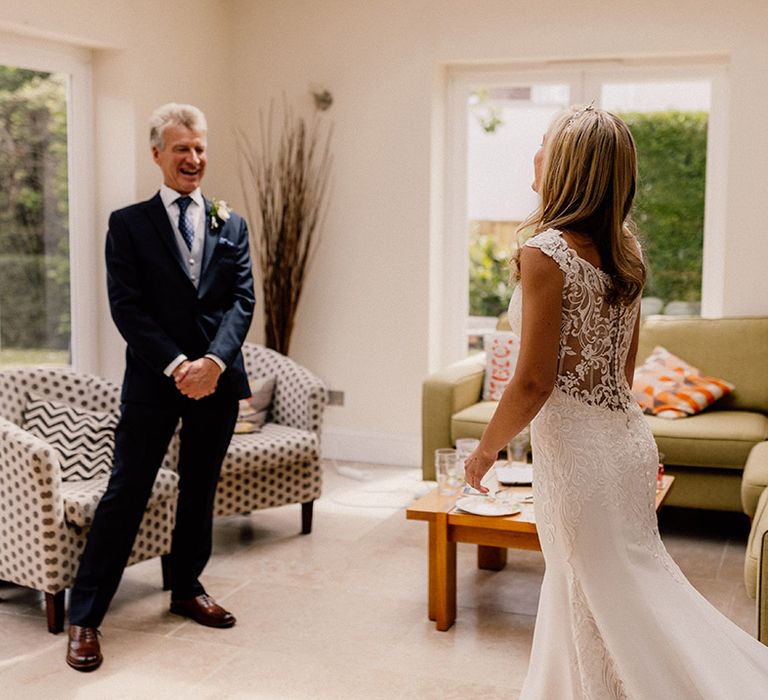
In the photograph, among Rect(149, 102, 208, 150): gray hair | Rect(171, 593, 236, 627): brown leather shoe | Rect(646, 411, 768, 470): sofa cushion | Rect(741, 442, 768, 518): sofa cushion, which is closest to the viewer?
Rect(149, 102, 208, 150): gray hair

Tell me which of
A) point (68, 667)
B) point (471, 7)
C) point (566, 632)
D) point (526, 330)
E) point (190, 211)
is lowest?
point (68, 667)

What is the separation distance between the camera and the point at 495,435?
2.31m

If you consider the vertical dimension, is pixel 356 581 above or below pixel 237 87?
below

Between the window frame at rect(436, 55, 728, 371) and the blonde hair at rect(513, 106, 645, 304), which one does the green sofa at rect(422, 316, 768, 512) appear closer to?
the window frame at rect(436, 55, 728, 371)

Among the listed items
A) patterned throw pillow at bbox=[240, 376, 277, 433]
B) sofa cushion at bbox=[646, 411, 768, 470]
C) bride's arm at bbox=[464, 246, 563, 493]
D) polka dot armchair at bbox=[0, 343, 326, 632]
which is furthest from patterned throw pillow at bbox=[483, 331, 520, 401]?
bride's arm at bbox=[464, 246, 563, 493]

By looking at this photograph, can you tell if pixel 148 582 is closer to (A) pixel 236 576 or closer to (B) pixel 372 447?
(A) pixel 236 576

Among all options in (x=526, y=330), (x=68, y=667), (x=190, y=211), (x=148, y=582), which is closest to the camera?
(x=526, y=330)

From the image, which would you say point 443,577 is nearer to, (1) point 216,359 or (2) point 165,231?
(1) point 216,359

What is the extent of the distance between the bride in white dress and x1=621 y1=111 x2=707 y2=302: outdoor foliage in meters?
3.34

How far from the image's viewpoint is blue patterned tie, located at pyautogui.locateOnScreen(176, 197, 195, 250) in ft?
11.5

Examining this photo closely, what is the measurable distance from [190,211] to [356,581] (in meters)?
1.50

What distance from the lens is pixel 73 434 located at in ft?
12.9

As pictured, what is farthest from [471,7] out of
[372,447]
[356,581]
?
[356,581]

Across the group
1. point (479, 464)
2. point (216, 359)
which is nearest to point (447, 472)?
point (216, 359)
